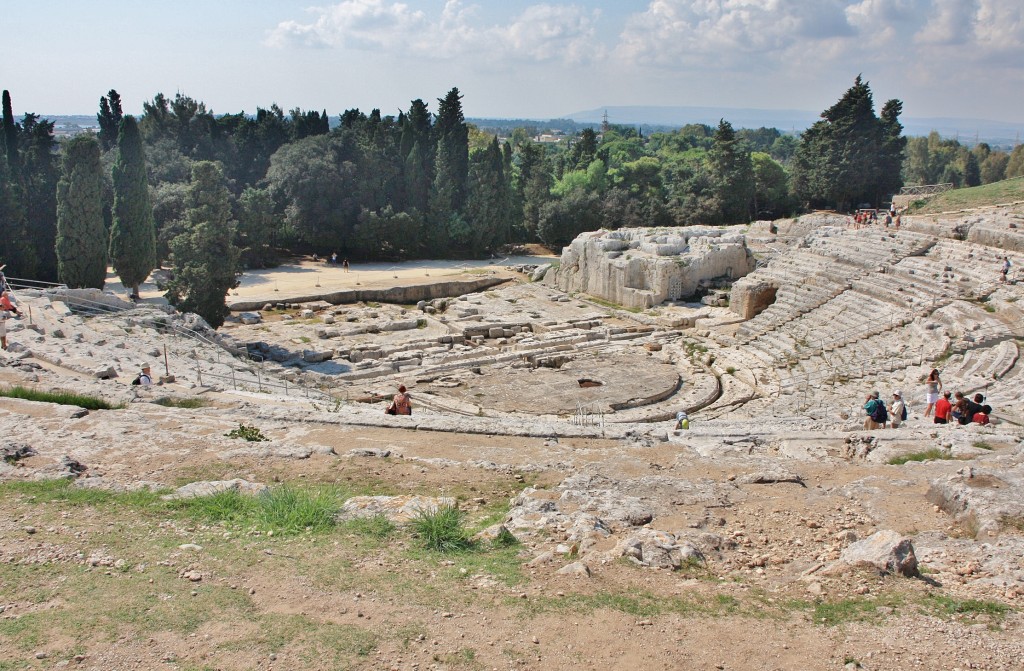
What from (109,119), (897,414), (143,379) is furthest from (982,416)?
(109,119)

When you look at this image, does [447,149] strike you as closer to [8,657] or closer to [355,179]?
[355,179]

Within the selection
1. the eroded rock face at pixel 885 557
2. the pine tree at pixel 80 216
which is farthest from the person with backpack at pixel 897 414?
the pine tree at pixel 80 216

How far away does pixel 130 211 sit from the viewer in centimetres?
2861

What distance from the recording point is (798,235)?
3475 cm

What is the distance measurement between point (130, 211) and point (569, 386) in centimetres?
1782

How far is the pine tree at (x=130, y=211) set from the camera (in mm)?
28438

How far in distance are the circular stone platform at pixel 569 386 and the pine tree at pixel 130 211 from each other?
14123 millimetres

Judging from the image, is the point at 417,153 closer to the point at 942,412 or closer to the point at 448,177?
the point at 448,177

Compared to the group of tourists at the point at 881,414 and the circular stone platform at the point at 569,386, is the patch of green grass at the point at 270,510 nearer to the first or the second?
the group of tourists at the point at 881,414

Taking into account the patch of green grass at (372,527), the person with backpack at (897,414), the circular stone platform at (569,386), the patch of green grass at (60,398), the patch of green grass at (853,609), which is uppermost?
the patch of green grass at (60,398)

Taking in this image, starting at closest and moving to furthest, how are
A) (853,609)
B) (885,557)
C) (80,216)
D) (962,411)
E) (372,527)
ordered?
(853,609)
(885,557)
(372,527)
(962,411)
(80,216)

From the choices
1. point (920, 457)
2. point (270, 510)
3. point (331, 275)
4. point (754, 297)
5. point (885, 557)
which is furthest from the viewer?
point (331, 275)

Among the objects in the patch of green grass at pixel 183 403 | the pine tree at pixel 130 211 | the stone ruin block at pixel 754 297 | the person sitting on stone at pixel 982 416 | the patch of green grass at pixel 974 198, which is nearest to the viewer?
the person sitting on stone at pixel 982 416

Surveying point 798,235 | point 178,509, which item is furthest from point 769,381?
point 178,509
